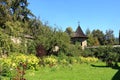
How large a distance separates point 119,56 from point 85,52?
22.5 ft

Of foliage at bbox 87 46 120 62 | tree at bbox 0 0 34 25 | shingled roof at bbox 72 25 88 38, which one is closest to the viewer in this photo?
tree at bbox 0 0 34 25

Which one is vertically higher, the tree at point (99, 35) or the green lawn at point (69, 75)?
the tree at point (99, 35)

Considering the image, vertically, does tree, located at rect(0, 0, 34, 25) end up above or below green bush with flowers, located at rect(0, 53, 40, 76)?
above

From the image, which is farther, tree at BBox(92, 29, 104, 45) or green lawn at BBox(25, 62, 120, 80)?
tree at BBox(92, 29, 104, 45)

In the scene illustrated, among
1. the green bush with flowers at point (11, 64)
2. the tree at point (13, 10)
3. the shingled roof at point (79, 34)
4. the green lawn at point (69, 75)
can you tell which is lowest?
the green lawn at point (69, 75)

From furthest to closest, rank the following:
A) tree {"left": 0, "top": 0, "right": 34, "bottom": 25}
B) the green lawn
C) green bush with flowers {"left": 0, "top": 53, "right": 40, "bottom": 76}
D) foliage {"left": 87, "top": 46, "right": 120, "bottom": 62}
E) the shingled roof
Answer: the shingled roof < foliage {"left": 87, "top": 46, "right": 120, "bottom": 62} < tree {"left": 0, "top": 0, "right": 34, "bottom": 25} < green bush with flowers {"left": 0, "top": 53, "right": 40, "bottom": 76} < the green lawn

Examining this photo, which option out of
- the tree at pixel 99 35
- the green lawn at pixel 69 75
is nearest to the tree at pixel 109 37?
the tree at pixel 99 35

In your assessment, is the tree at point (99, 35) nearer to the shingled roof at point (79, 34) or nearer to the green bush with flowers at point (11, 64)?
the shingled roof at point (79, 34)

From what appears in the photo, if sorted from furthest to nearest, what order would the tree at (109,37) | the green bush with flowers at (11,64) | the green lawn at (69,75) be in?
Answer: the tree at (109,37), the green bush with flowers at (11,64), the green lawn at (69,75)

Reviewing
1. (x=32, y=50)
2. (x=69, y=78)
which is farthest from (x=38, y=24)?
(x=69, y=78)

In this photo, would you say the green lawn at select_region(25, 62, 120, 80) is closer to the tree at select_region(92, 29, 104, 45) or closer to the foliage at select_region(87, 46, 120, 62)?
the foliage at select_region(87, 46, 120, 62)

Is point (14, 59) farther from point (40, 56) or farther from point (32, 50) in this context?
point (32, 50)

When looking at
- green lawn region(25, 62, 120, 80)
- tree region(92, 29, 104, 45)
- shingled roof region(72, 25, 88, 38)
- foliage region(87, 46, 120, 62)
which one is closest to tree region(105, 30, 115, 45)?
tree region(92, 29, 104, 45)

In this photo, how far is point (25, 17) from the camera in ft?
160
